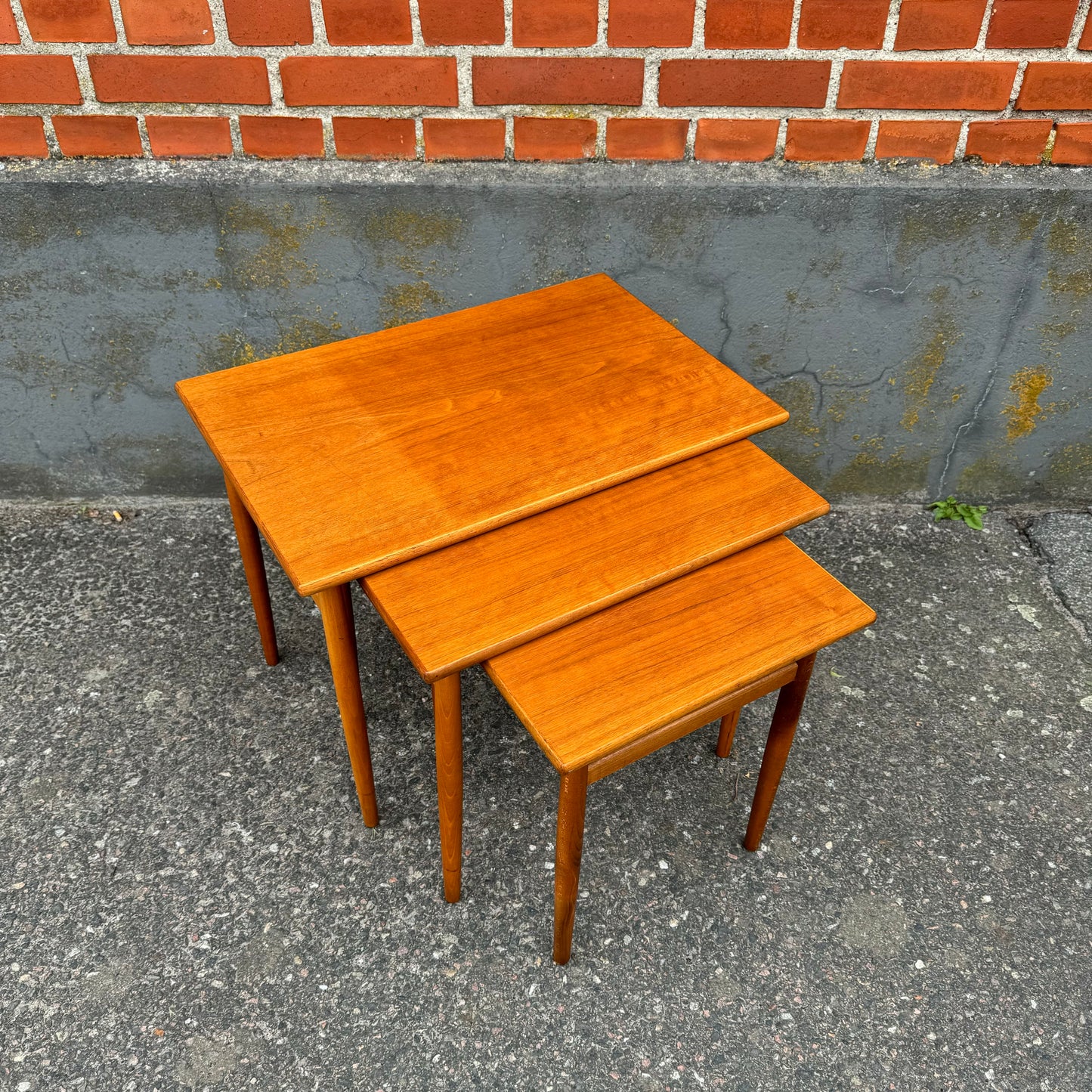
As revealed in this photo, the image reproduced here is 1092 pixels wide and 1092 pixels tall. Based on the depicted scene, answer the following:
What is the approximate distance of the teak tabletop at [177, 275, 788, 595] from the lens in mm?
1503

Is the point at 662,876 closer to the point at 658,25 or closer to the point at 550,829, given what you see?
the point at 550,829

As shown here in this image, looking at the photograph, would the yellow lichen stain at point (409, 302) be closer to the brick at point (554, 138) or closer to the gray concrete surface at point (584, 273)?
the gray concrete surface at point (584, 273)

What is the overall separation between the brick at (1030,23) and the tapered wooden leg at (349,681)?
1712mm

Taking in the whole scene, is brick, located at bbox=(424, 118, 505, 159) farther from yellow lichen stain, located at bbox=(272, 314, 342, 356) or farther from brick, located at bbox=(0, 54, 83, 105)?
brick, located at bbox=(0, 54, 83, 105)

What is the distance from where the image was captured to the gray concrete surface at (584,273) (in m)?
2.15

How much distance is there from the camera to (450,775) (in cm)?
161

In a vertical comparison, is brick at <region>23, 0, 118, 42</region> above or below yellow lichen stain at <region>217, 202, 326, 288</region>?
above

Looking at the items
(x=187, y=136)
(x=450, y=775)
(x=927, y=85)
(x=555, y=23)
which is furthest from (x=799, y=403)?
(x=187, y=136)

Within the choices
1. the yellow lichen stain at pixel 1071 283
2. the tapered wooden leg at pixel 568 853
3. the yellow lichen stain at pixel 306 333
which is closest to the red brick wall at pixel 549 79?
the yellow lichen stain at pixel 1071 283

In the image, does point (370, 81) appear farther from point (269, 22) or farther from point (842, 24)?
point (842, 24)

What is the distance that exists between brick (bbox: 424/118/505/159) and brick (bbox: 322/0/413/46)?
0.57 ft

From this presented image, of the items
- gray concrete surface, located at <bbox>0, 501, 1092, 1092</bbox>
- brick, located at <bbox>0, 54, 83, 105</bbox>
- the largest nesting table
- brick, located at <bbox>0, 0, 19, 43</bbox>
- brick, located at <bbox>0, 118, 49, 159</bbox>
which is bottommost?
gray concrete surface, located at <bbox>0, 501, 1092, 1092</bbox>

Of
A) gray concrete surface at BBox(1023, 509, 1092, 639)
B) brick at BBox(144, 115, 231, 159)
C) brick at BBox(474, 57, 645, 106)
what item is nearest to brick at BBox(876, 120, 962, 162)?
brick at BBox(474, 57, 645, 106)

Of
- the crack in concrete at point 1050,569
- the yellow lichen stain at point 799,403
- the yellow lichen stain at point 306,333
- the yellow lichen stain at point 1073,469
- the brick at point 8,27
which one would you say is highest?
the brick at point 8,27
